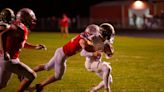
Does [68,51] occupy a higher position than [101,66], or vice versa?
[68,51]

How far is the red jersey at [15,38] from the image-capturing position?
9.06 metres

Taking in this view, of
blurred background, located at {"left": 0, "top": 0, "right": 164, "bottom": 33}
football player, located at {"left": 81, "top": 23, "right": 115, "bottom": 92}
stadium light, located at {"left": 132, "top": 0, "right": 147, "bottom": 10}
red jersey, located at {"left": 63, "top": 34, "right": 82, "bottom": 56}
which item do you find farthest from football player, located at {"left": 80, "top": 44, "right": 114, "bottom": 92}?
stadium light, located at {"left": 132, "top": 0, "right": 147, "bottom": 10}

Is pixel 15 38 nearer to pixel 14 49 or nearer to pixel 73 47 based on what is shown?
pixel 14 49

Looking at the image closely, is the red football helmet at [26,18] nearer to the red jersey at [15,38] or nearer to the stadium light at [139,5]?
the red jersey at [15,38]

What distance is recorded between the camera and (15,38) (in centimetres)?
910

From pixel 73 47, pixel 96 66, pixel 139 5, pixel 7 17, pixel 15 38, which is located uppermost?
pixel 7 17

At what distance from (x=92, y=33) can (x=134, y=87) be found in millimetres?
2879

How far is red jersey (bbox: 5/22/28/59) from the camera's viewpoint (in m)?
9.06

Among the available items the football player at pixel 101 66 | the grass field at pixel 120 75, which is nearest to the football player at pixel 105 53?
the football player at pixel 101 66

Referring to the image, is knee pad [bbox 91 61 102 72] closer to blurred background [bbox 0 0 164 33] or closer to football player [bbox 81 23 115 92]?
football player [bbox 81 23 115 92]

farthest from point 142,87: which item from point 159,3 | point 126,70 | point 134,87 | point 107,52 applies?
point 159,3

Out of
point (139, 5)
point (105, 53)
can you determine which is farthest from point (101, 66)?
point (139, 5)

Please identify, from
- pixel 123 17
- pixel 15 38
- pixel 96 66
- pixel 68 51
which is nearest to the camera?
pixel 15 38

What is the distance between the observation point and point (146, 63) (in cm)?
1778
